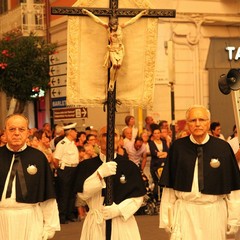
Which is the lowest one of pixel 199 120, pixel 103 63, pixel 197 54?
pixel 199 120

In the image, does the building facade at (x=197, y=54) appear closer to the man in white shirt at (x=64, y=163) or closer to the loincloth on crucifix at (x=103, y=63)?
the man in white shirt at (x=64, y=163)

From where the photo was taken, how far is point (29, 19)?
3250 centimetres

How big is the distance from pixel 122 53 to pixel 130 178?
1244 millimetres


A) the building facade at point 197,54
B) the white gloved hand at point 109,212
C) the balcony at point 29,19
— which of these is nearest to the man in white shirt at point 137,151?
the building facade at point 197,54

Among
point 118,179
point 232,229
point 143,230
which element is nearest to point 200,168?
point 232,229

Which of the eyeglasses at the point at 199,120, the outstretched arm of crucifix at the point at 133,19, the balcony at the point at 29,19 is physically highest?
the balcony at the point at 29,19

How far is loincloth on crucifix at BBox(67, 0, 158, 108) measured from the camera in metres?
8.48

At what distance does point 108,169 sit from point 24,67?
69.4 feet

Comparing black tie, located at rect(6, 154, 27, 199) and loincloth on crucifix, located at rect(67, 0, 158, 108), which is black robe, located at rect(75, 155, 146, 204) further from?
black tie, located at rect(6, 154, 27, 199)

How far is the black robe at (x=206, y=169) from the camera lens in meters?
8.45

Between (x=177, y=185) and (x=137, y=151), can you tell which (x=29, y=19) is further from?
(x=177, y=185)

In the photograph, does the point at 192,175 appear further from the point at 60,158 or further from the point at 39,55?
the point at 39,55

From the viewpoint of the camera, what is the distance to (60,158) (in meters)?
16.3

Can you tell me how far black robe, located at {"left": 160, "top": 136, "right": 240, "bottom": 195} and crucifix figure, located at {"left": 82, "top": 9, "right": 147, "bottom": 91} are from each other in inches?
37.5
